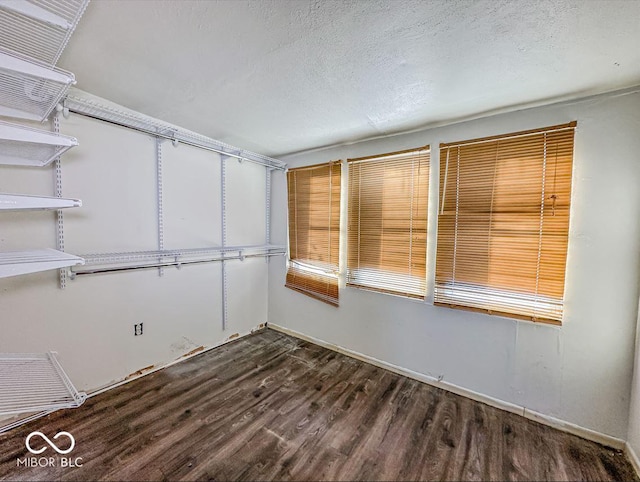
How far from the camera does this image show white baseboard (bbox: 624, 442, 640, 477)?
4.94 feet

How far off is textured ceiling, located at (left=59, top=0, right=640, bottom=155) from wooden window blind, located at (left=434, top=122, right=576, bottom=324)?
0.31 meters

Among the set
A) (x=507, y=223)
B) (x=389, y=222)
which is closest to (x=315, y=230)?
(x=389, y=222)

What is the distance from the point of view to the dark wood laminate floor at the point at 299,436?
148cm

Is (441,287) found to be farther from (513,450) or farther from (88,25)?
(88,25)

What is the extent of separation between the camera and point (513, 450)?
1655 millimetres

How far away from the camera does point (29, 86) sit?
4.13 ft

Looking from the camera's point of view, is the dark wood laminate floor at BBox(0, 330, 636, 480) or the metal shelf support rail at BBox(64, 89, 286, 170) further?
the metal shelf support rail at BBox(64, 89, 286, 170)

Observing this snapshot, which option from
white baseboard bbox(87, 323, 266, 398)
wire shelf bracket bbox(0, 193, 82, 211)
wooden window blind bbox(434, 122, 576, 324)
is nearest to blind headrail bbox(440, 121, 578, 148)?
wooden window blind bbox(434, 122, 576, 324)

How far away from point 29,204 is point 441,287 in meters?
2.62

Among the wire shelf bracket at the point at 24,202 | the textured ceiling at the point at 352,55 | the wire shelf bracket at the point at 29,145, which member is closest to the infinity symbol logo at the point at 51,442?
the wire shelf bracket at the point at 24,202

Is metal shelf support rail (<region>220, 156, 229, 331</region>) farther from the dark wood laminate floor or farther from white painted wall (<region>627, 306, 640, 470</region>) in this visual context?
white painted wall (<region>627, 306, 640, 470</region>)

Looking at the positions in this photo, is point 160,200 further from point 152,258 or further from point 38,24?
point 38,24

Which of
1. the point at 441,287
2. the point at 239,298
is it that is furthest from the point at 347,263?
the point at 239,298

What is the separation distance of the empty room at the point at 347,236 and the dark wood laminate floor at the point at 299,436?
16 mm
